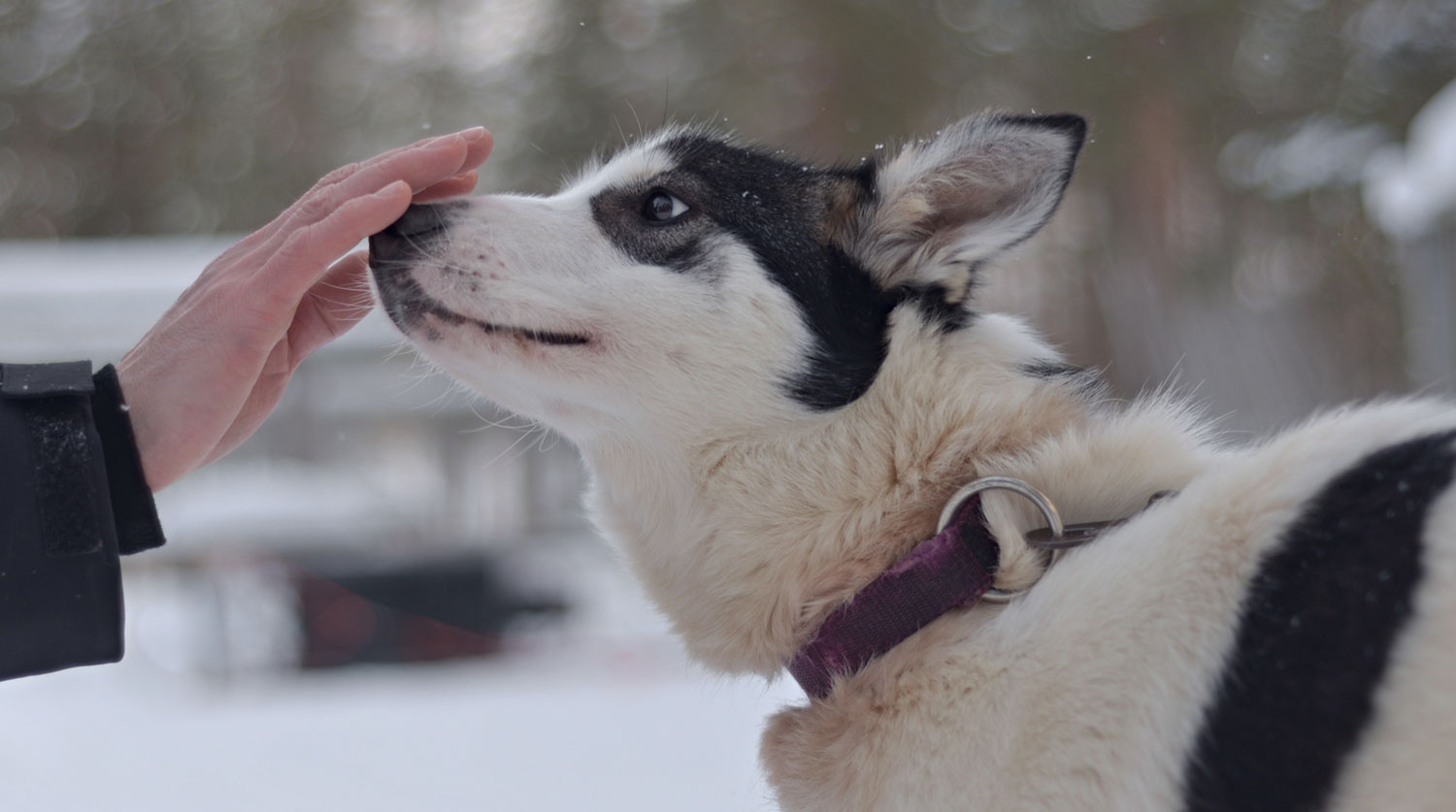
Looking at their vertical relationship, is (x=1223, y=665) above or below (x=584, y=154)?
below

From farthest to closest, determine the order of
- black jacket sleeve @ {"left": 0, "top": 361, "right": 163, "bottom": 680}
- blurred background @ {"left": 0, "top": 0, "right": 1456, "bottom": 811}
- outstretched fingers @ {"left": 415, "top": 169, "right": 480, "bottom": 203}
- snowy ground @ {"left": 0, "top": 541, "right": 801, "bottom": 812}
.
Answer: blurred background @ {"left": 0, "top": 0, "right": 1456, "bottom": 811}, snowy ground @ {"left": 0, "top": 541, "right": 801, "bottom": 812}, outstretched fingers @ {"left": 415, "top": 169, "right": 480, "bottom": 203}, black jacket sleeve @ {"left": 0, "top": 361, "right": 163, "bottom": 680}

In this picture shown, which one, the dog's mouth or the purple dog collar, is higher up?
the dog's mouth

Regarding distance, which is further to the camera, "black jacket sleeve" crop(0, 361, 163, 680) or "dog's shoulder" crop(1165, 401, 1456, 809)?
"black jacket sleeve" crop(0, 361, 163, 680)

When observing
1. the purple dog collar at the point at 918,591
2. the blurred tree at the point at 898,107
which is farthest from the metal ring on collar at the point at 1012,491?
the blurred tree at the point at 898,107

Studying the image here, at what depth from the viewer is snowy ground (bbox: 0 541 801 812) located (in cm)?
360

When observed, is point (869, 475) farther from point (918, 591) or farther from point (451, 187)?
point (451, 187)

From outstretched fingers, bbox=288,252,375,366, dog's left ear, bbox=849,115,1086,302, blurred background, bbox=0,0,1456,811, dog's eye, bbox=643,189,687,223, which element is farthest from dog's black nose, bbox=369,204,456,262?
blurred background, bbox=0,0,1456,811

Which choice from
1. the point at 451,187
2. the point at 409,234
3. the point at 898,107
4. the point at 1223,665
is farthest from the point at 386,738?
the point at 898,107

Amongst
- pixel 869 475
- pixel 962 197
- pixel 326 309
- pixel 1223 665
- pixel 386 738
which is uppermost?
pixel 326 309

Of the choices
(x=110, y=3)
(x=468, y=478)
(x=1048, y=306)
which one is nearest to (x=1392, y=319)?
(x=1048, y=306)

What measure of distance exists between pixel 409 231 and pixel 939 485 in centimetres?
88

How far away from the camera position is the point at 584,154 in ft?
21.0

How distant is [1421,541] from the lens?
42.0 inches

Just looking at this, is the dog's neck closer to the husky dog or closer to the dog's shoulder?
the husky dog
